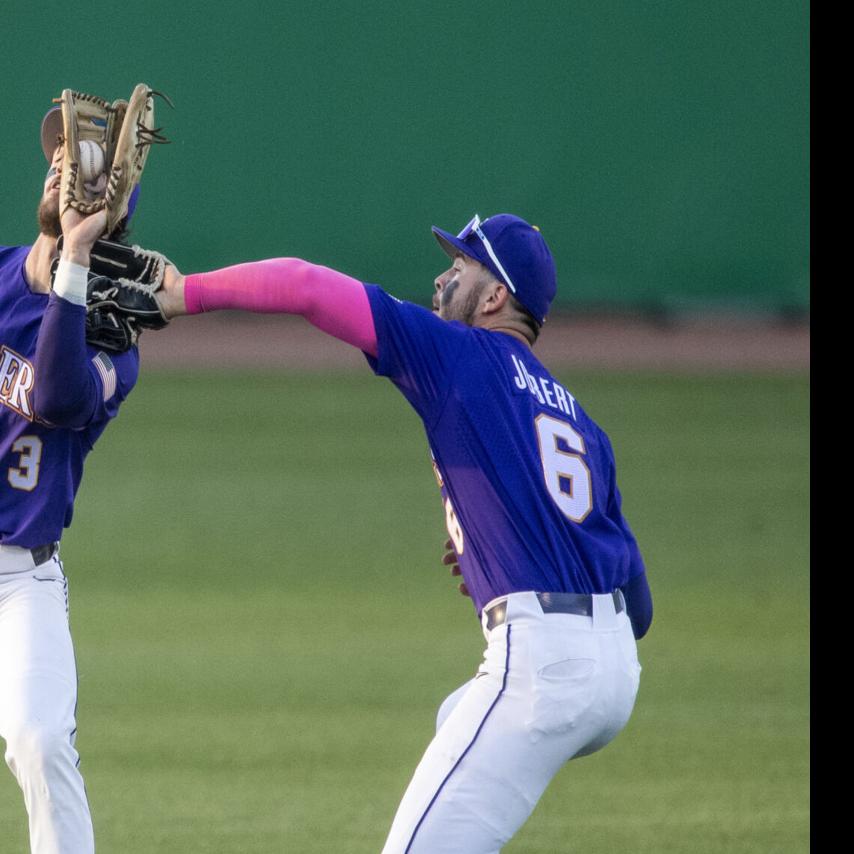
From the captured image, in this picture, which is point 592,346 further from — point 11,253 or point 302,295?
point 302,295

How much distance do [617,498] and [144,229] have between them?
1467 centimetres

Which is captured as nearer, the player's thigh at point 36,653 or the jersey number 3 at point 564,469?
the jersey number 3 at point 564,469

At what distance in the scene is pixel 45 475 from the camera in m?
4.60

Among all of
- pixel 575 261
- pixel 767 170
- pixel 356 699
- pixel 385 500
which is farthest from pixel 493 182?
pixel 356 699

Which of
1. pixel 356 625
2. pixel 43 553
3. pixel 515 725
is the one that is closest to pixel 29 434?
pixel 43 553

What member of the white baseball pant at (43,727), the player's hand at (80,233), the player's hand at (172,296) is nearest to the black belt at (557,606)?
the player's hand at (172,296)

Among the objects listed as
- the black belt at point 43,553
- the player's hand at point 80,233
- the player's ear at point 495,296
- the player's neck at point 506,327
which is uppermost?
the player's hand at point 80,233

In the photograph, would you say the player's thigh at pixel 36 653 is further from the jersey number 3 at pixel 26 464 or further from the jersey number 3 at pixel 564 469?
the jersey number 3 at pixel 564 469

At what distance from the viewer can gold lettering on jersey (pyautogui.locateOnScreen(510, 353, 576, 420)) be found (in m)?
3.99

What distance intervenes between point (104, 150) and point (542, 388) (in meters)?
1.48

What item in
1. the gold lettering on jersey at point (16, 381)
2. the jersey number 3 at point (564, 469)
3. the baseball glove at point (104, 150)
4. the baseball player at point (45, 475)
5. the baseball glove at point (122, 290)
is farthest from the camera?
the gold lettering on jersey at point (16, 381)

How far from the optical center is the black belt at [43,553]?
4.57m

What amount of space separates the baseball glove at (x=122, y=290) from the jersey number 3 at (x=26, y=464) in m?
0.39

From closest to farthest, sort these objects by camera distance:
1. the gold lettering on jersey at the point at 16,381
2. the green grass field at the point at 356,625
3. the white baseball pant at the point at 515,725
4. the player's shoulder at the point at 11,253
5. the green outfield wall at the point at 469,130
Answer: the white baseball pant at the point at 515,725
the gold lettering on jersey at the point at 16,381
the player's shoulder at the point at 11,253
the green grass field at the point at 356,625
the green outfield wall at the point at 469,130
